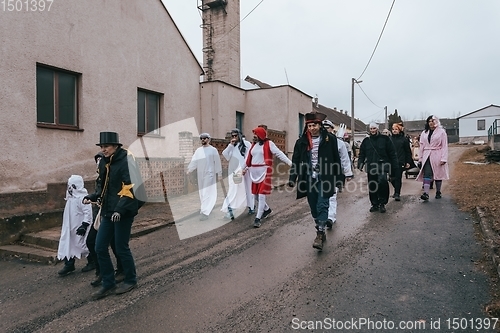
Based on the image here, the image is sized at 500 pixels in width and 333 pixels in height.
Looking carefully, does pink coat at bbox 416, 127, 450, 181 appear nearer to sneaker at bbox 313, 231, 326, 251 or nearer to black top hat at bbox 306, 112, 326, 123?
black top hat at bbox 306, 112, 326, 123

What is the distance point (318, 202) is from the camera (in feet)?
18.4

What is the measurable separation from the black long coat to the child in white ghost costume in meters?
3.27

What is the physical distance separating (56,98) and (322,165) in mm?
6844

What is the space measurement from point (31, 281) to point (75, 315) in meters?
1.85

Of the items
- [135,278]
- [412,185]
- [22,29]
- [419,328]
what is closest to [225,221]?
[135,278]

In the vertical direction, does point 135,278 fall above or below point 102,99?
below

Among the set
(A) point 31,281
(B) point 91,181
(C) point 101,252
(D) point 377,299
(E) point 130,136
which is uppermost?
(E) point 130,136

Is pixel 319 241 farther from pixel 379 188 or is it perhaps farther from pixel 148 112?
pixel 148 112

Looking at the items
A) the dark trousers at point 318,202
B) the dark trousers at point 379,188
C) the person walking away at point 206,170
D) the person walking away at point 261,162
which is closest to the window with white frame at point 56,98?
the person walking away at point 206,170

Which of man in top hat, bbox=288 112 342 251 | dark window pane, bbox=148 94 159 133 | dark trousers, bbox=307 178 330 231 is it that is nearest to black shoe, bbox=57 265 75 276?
man in top hat, bbox=288 112 342 251

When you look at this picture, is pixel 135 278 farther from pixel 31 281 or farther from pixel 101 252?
Result: pixel 31 281

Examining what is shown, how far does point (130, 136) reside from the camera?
10961 millimetres

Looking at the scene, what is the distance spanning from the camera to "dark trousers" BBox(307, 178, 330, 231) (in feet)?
18.1

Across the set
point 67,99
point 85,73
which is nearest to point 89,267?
point 67,99
